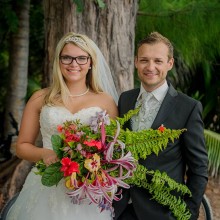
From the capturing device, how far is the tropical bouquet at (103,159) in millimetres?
2355

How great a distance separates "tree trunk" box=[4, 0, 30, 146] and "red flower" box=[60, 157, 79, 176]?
417cm

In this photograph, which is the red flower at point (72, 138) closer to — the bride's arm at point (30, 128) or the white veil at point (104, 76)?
the bride's arm at point (30, 128)

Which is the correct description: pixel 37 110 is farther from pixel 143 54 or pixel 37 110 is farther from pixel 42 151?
pixel 143 54

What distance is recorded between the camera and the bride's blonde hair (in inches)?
118

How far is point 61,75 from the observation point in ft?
10.0

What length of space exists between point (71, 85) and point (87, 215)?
92 cm

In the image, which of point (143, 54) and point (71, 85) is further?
point (71, 85)

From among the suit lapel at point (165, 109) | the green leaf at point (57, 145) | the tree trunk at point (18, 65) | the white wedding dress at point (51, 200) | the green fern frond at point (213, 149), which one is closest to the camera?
the green leaf at point (57, 145)

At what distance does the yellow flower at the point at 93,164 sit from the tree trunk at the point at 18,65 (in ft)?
13.9

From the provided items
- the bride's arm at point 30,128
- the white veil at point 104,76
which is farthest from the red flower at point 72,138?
the white veil at point 104,76

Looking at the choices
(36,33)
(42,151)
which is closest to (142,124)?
(42,151)

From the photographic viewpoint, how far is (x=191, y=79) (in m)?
7.23

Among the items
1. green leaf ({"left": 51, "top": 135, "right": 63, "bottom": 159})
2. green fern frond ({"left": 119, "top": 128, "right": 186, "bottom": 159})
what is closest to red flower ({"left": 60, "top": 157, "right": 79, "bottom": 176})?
green leaf ({"left": 51, "top": 135, "right": 63, "bottom": 159})

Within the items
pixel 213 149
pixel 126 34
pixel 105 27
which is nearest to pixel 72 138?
pixel 105 27
